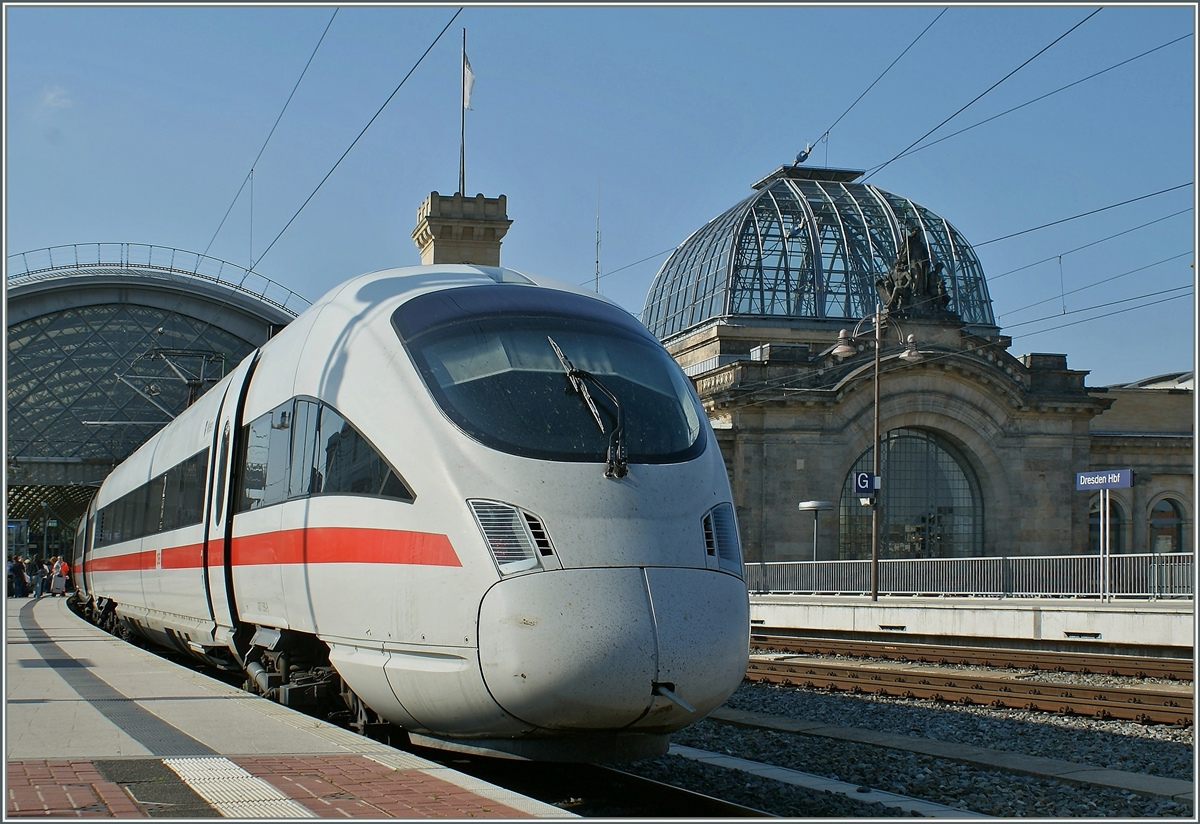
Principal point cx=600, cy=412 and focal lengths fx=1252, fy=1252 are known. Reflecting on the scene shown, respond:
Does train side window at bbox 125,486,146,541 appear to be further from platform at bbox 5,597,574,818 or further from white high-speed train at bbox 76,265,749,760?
white high-speed train at bbox 76,265,749,760

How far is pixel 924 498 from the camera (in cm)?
5262

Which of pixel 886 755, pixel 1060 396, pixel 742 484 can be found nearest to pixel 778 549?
pixel 742 484

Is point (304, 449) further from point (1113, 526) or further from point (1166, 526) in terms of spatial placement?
point (1166, 526)

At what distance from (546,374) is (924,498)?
151 ft

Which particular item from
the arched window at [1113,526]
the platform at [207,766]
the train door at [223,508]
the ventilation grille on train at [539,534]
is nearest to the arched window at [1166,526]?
the arched window at [1113,526]

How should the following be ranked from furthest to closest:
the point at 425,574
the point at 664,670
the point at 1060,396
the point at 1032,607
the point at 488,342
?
the point at 1060,396 → the point at 1032,607 → the point at 488,342 → the point at 425,574 → the point at 664,670

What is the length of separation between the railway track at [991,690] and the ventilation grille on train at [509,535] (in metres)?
8.54

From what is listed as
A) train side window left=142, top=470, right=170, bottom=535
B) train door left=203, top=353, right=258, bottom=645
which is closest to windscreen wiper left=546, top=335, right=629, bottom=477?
train door left=203, top=353, right=258, bottom=645

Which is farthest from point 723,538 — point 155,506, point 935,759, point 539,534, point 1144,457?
point 1144,457

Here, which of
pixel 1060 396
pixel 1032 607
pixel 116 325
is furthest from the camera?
pixel 116 325

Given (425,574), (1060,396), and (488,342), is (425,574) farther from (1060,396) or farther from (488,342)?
(1060,396)

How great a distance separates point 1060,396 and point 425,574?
49481 millimetres

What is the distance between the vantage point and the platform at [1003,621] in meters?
21.3

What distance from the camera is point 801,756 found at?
37.2 feet
